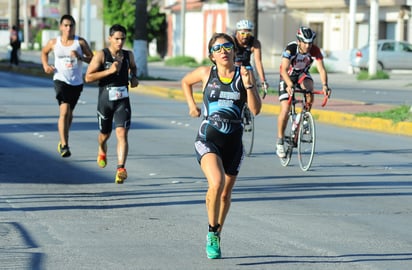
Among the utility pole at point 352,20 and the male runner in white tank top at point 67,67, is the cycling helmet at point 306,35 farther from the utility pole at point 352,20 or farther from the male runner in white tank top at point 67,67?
the utility pole at point 352,20

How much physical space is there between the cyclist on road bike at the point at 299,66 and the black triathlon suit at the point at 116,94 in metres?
2.17

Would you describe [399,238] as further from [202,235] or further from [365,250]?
[202,235]

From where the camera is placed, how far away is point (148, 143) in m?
16.9

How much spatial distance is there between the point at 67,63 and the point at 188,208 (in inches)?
179

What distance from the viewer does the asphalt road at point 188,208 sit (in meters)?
8.27

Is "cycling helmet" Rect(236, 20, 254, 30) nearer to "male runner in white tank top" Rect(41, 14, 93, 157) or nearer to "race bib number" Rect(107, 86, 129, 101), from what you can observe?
"male runner in white tank top" Rect(41, 14, 93, 157)

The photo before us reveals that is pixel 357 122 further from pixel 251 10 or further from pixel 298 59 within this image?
pixel 251 10

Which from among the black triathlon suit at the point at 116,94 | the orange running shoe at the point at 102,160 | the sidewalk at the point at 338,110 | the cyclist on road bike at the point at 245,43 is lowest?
the sidewalk at the point at 338,110

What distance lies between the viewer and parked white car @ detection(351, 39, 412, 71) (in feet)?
151

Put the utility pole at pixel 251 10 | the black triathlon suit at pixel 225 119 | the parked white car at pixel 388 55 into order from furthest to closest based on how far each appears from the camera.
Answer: the parked white car at pixel 388 55
the utility pole at pixel 251 10
the black triathlon suit at pixel 225 119

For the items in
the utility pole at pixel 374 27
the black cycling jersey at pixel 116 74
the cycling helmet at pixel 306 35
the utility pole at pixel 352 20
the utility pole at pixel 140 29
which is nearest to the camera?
the black cycling jersey at pixel 116 74

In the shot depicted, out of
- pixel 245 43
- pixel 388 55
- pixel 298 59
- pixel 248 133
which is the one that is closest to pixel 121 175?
pixel 298 59

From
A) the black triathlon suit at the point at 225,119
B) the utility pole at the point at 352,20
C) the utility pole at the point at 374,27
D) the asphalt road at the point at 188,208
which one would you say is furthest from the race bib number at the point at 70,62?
the utility pole at the point at 352,20

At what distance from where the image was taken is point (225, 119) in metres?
8.46
